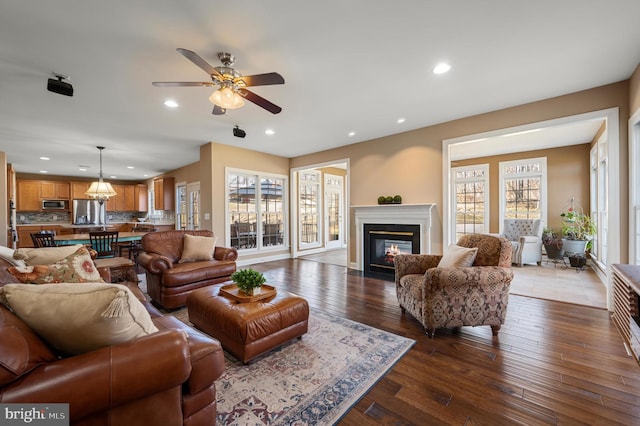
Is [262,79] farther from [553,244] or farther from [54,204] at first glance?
[54,204]

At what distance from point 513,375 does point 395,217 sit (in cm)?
313

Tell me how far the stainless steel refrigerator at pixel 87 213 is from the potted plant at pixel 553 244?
497 inches

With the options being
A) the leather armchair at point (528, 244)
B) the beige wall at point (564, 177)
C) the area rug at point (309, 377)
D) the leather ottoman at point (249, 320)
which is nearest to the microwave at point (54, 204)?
the leather ottoman at point (249, 320)

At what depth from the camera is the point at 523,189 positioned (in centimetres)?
651

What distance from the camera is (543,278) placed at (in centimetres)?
449

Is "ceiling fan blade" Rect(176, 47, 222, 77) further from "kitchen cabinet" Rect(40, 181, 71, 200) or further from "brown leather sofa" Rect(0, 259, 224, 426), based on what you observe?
"kitchen cabinet" Rect(40, 181, 71, 200)

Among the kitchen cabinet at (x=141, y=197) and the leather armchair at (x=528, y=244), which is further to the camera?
the kitchen cabinet at (x=141, y=197)

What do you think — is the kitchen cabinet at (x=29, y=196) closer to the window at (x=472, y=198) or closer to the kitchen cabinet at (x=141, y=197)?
the kitchen cabinet at (x=141, y=197)

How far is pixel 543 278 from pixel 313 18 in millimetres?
5338

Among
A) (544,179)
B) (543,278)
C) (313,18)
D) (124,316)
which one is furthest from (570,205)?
(124,316)

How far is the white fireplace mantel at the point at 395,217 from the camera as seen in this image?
446 centimetres

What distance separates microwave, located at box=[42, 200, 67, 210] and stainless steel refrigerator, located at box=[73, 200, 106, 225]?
44 cm

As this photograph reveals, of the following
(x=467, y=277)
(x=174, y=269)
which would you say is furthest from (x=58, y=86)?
(x=467, y=277)

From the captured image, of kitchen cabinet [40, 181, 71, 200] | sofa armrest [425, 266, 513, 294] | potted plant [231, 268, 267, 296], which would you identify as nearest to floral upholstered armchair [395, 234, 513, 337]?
sofa armrest [425, 266, 513, 294]
